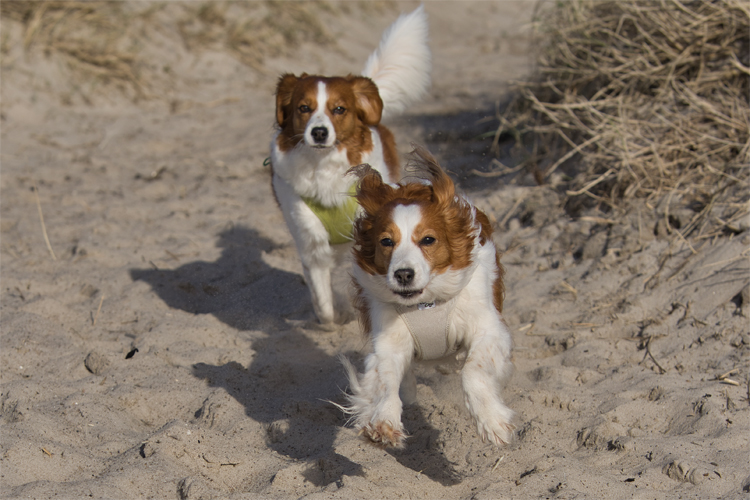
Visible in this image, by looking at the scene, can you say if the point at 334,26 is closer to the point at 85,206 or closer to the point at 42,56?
the point at 42,56

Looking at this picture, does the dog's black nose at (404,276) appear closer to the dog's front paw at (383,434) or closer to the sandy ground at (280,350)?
the dog's front paw at (383,434)

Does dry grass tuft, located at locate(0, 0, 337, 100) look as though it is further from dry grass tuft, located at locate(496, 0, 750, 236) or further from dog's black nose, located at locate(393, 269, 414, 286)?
dog's black nose, located at locate(393, 269, 414, 286)

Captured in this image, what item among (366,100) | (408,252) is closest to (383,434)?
(408,252)

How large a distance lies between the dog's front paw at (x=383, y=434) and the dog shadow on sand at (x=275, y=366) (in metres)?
0.31

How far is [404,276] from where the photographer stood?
2.93 metres

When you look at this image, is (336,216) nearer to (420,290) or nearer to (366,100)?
(366,100)

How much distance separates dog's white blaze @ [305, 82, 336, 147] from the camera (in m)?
Answer: 4.24

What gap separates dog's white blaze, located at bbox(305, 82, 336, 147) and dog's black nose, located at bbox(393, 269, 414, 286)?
1549 millimetres

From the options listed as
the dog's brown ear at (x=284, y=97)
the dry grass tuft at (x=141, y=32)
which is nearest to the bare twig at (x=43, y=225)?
the dog's brown ear at (x=284, y=97)

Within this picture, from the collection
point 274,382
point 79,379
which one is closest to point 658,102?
point 274,382

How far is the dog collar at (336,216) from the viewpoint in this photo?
4441 millimetres

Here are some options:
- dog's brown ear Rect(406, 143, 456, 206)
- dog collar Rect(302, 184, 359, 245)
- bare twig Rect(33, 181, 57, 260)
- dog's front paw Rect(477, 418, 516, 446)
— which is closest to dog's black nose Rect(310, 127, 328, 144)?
dog collar Rect(302, 184, 359, 245)

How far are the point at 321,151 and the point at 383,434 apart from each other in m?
2.10

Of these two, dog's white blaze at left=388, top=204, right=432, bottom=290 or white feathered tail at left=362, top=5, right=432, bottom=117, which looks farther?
white feathered tail at left=362, top=5, right=432, bottom=117
